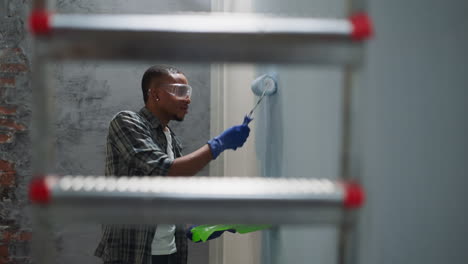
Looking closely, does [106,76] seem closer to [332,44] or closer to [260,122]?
[260,122]

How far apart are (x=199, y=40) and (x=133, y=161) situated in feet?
4.48

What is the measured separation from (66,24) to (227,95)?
96.2 inches

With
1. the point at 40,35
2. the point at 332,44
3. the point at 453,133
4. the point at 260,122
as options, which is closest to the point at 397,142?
the point at 453,133

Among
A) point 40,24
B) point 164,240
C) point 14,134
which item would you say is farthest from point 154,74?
point 40,24

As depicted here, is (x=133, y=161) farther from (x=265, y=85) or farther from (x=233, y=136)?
(x=265, y=85)

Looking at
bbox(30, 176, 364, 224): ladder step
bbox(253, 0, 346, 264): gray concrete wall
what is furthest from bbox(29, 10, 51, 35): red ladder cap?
bbox(253, 0, 346, 264): gray concrete wall

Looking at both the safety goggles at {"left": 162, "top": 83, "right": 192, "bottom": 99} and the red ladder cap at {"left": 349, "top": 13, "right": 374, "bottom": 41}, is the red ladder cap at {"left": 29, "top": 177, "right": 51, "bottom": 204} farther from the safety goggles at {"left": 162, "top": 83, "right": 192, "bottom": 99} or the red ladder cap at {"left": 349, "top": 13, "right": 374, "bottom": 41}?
the safety goggles at {"left": 162, "top": 83, "right": 192, "bottom": 99}

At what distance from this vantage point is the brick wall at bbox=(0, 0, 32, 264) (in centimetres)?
288

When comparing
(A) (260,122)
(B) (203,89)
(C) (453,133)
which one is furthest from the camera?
(B) (203,89)

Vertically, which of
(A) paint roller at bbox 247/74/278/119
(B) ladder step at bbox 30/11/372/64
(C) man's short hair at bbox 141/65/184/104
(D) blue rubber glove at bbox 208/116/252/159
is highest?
(C) man's short hair at bbox 141/65/184/104

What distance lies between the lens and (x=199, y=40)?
0.53m

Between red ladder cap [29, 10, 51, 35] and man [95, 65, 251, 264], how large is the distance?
1.29 metres

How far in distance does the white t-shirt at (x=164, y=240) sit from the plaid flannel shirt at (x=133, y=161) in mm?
119

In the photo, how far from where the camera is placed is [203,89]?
10.2ft
